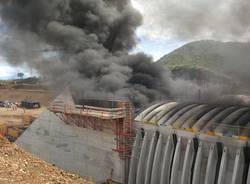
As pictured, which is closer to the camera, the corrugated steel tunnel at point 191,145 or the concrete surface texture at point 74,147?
the corrugated steel tunnel at point 191,145

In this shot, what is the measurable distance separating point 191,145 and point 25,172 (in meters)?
10.3

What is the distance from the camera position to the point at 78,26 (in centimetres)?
3369

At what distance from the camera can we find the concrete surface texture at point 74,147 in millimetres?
23969

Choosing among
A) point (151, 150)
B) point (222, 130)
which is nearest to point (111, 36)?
point (151, 150)

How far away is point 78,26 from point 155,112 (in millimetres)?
14551

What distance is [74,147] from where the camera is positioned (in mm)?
27156

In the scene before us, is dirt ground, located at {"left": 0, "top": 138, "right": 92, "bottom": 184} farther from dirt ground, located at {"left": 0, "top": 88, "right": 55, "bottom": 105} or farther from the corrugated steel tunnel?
dirt ground, located at {"left": 0, "top": 88, "right": 55, "bottom": 105}

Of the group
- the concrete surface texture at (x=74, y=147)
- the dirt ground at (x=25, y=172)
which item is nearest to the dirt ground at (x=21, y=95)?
the concrete surface texture at (x=74, y=147)

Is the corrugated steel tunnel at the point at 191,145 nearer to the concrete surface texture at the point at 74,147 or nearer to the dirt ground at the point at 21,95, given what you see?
the concrete surface texture at the point at 74,147

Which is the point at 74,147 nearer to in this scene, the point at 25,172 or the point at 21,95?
the point at 25,172

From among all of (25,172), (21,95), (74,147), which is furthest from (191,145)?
(21,95)

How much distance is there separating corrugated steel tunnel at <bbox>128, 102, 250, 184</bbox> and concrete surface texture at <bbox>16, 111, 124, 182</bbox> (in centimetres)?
206

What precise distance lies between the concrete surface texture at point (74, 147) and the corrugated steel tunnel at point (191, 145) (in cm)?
206

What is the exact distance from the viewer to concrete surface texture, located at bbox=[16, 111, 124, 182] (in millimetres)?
23969
